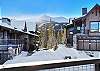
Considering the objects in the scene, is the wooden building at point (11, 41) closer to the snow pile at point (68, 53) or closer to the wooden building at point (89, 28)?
the wooden building at point (89, 28)

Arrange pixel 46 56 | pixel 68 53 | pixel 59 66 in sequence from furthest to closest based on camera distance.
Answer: pixel 68 53 < pixel 46 56 < pixel 59 66

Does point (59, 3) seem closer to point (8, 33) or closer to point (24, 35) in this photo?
point (8, 33)

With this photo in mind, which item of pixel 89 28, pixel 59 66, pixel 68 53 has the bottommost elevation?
pixel 68 53

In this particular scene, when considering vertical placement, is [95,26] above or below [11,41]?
above

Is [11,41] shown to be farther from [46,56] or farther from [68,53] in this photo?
[46,56]

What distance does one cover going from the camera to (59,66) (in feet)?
2.62

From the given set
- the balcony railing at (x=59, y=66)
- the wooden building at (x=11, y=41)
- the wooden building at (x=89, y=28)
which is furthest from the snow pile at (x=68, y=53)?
the wooden building at (x=11, y=41)

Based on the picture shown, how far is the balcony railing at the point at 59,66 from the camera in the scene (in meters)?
0.71

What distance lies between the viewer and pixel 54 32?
4586 mm

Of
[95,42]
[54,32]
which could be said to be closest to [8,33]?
[54,32]

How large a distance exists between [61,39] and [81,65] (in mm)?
3137

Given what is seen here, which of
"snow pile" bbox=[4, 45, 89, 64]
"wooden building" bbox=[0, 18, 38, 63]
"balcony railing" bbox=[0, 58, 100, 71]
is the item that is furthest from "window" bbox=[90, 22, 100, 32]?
"balcony railing" bbox=[0, 58, 100, 71]

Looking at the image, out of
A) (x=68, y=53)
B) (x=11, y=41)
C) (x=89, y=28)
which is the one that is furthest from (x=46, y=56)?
(x=11, y=41)

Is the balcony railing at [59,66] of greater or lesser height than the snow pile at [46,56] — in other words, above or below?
above
